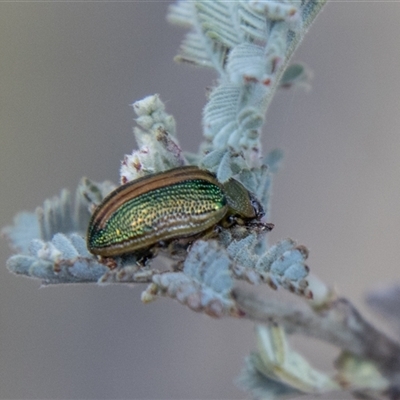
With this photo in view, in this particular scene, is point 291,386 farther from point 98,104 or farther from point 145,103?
point 98,104

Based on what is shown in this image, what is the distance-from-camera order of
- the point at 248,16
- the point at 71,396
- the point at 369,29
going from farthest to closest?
the point at 369,29
the point at 71,396
the point at 248,16

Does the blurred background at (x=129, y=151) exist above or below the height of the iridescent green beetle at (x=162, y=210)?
above

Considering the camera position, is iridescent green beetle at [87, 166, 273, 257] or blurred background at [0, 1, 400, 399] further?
blurred background at [0, 1, 400, 399]

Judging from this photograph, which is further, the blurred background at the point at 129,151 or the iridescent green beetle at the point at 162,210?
the blurred background at the point at 129,151

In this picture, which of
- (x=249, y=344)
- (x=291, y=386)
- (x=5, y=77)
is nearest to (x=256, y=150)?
(x=291, y=386)

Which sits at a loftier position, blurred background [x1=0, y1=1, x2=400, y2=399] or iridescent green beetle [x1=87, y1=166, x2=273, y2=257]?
blurred background [x1=0, y1=1, x2=400, y2=399]
